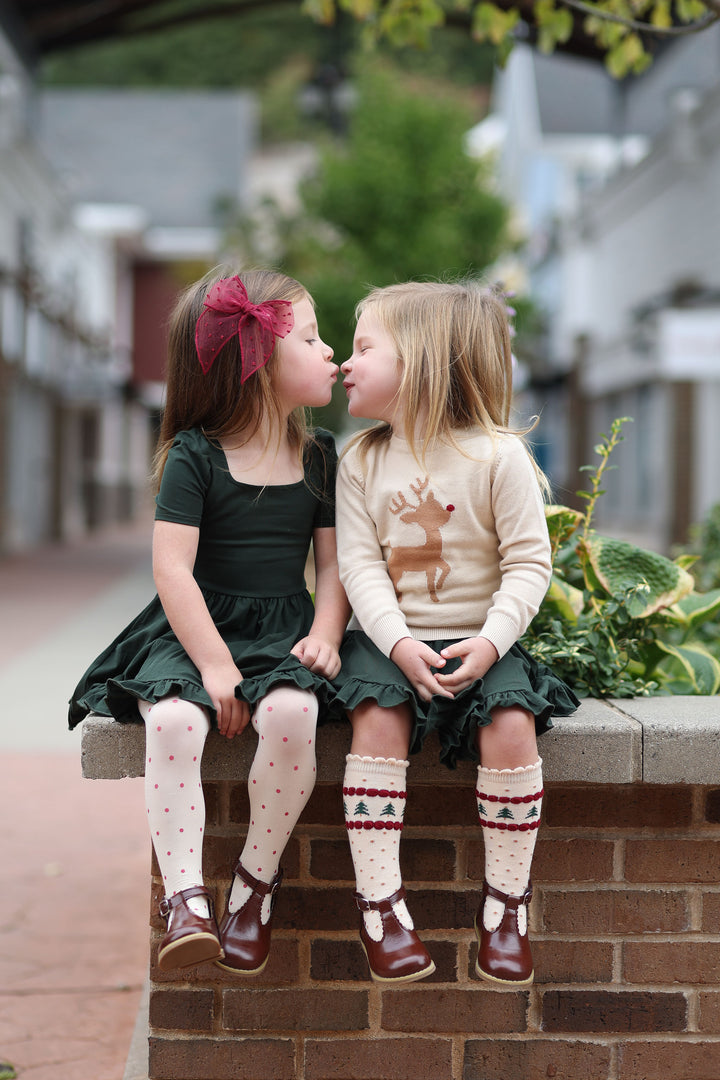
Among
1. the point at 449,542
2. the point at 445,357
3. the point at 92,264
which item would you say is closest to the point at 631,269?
the point at 92,264

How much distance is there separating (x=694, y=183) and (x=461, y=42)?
2871cm

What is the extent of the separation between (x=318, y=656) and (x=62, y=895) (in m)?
2.01

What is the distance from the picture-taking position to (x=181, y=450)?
234 cm

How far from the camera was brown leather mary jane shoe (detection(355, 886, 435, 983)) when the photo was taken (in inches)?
78.7

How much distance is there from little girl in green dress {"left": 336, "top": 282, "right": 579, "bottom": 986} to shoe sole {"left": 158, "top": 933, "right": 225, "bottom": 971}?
0.29 meters

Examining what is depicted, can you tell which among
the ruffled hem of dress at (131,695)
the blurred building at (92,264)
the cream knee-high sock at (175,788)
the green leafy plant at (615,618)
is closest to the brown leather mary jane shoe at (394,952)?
the cream knee-high sock at (175,788)

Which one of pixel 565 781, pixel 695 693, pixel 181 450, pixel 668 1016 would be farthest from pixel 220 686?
pixel 695 693

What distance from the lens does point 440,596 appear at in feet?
7.52

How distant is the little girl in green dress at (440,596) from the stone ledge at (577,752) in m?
0.09

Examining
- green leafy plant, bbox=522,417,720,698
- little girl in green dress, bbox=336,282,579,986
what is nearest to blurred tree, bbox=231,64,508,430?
green leafy plant, bbox=522,417,720,698

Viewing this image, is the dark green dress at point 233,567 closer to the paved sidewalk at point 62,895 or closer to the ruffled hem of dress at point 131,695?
the ruffled hem of dress at point 131,695

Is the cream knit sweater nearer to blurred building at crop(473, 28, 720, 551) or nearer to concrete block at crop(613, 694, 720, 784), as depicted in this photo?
concrete block at crop(613, 694, 720, 784)

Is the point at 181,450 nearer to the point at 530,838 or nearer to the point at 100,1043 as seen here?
the point at 530,838

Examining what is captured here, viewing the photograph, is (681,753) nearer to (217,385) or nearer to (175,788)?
(175,788)
